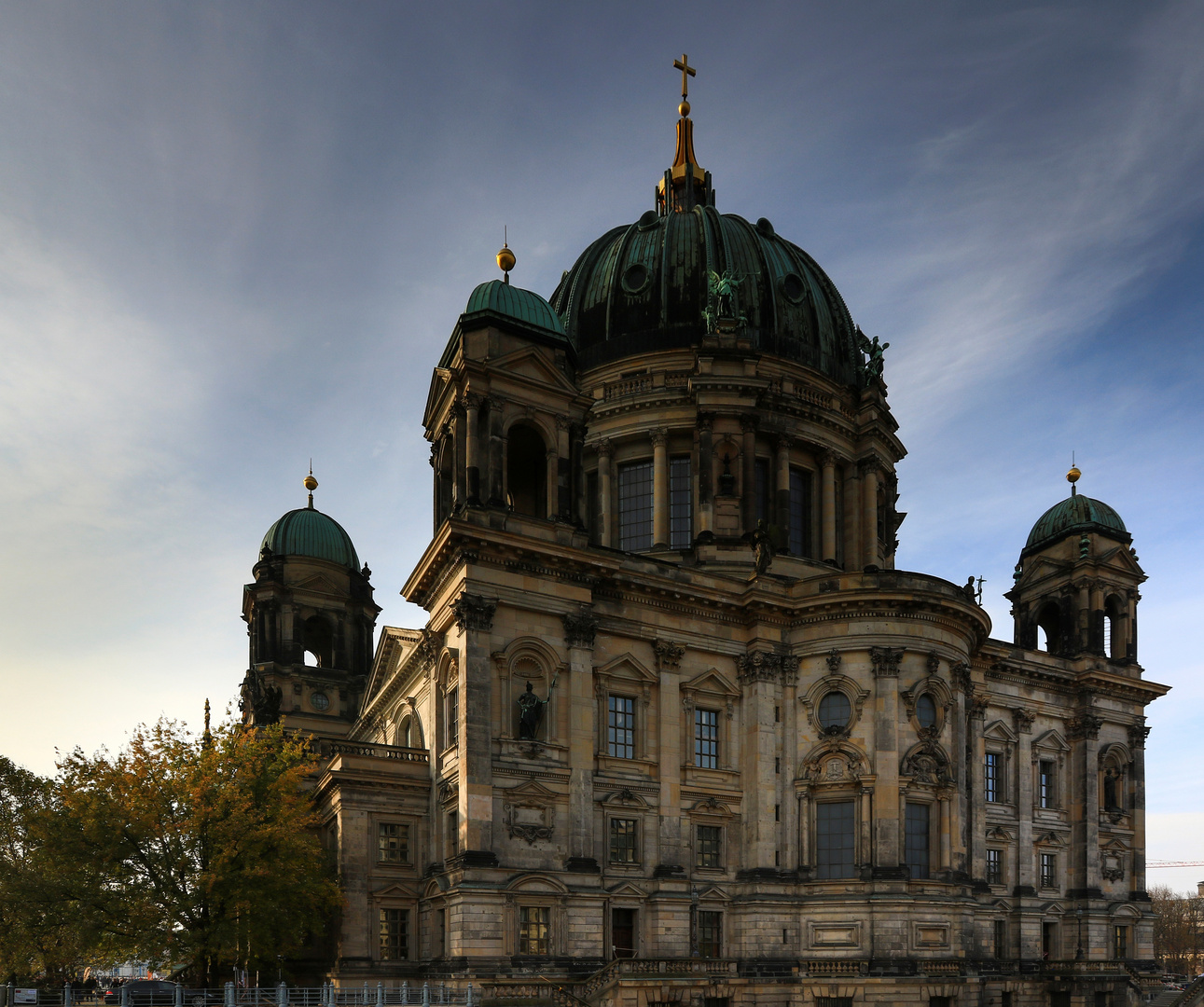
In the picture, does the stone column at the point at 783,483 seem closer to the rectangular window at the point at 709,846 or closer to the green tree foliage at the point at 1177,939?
the rectangular window at the point at 709,846

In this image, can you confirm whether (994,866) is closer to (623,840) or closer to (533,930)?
(623,840)

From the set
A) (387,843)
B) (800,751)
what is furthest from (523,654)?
(800,751)

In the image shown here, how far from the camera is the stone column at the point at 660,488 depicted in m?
51.9

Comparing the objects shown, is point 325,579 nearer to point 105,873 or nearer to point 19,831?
point 19,831

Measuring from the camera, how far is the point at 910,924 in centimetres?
4069

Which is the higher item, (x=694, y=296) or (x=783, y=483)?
(x=694, y=296)

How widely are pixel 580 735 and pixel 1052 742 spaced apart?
98.7ft

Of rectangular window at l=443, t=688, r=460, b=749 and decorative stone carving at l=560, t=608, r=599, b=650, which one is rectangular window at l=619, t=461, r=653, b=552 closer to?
decorative stone carving at l=560, t=608, r=599, b=650

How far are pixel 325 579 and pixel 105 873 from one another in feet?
112

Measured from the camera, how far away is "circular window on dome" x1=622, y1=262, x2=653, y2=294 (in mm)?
57438

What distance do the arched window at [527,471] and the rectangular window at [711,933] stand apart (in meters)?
16.9

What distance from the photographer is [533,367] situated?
137 feet

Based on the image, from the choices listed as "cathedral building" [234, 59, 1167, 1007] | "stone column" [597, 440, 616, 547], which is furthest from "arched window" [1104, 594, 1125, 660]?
"stone column" [597, 440, 616, 547]

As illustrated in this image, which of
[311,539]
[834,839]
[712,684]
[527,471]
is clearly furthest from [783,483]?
[311,539]
